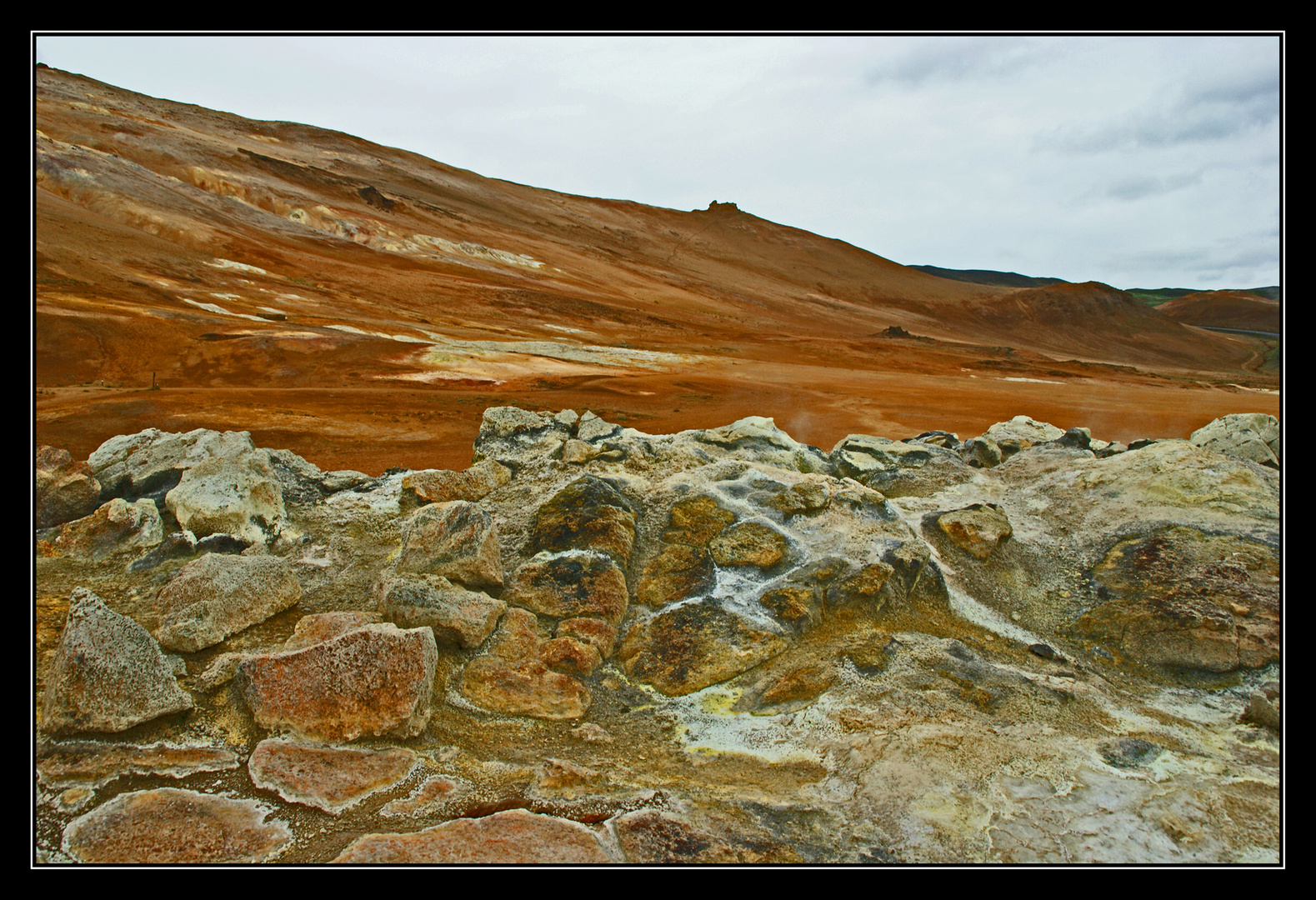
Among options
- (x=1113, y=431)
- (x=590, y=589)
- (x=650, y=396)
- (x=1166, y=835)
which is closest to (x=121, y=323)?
(x=650, y=396)

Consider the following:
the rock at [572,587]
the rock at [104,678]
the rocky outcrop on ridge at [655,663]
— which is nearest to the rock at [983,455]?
the rocky outcrop on ridge at [655,663]

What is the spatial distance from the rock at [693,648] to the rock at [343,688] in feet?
3.78

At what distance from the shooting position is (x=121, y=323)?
12891 mm

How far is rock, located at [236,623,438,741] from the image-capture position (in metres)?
2.95

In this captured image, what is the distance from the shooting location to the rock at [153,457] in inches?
199

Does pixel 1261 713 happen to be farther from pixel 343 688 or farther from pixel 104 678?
pixel 104 678

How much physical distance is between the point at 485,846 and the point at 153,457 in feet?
15.7

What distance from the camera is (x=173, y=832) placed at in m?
2.39

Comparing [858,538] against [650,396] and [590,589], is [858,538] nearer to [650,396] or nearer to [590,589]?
[590,589]

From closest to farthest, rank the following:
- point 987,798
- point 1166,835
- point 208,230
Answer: point 1166,835 → point 987,798 → point 208,230

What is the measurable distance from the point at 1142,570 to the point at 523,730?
152 inches

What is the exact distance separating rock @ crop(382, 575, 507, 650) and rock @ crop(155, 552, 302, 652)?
64 cm

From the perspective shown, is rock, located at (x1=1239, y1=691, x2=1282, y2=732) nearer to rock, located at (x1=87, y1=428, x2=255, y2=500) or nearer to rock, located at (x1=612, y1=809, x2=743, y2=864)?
rock, located at (x1=612, y1=809, x2=743, y2=864)

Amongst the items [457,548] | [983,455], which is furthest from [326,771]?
[983,455]
